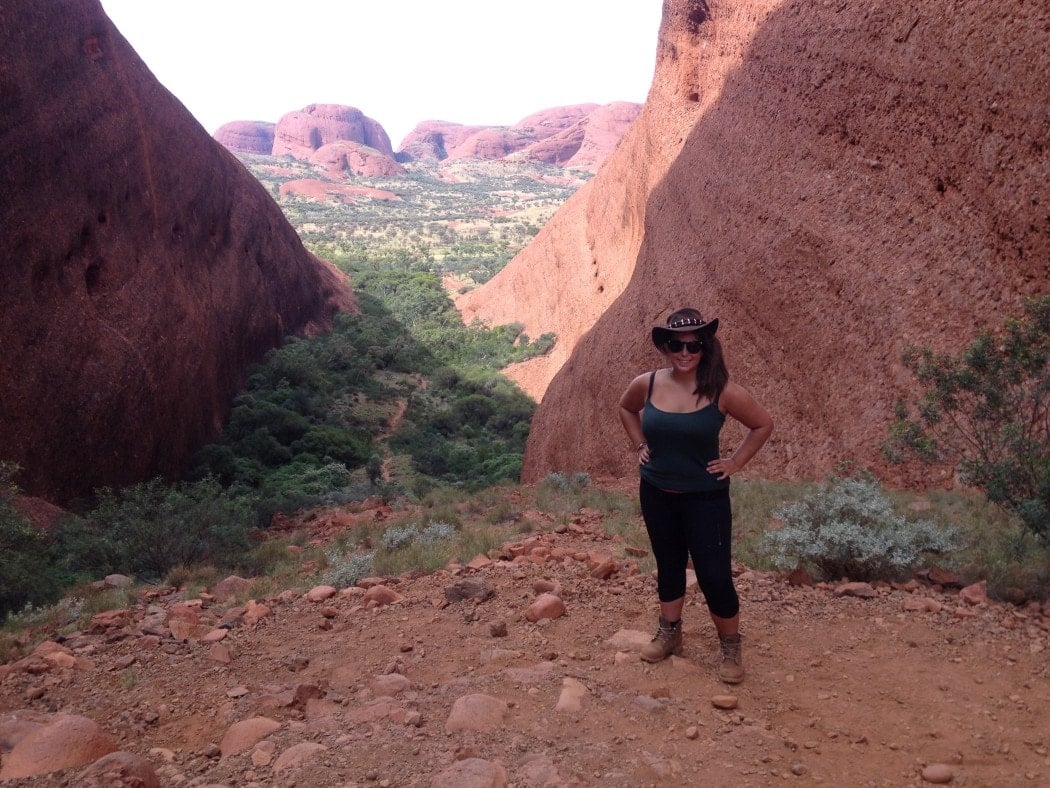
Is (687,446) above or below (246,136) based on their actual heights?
below

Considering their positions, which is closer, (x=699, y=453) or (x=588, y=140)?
(x=699, y=453)

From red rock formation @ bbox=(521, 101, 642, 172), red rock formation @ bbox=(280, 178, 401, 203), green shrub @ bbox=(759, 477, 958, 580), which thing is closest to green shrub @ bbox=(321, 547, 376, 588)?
green shrub @ bbox=(759, 477, 958, 580)

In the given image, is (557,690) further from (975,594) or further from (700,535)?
(975,594)

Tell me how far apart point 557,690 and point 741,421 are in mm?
1409

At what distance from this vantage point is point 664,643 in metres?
3.40

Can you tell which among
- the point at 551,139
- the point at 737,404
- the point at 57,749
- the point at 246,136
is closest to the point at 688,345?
the point at 737,404

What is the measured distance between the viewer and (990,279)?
685 cm

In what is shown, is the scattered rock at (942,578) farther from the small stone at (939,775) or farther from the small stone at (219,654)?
the small stone at (219,654)

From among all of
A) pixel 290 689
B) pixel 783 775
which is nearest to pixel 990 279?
pixel 783 775

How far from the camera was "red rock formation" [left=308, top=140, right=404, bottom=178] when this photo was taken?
84.4m

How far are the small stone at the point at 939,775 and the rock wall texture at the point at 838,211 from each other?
554 centimetres

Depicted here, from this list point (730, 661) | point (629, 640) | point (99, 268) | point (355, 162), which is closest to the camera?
point (730, 661)

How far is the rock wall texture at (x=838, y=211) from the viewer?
675 cm

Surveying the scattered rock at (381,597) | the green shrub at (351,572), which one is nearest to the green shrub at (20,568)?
the green shrub at (351,572)
